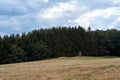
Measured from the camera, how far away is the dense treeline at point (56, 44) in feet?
237

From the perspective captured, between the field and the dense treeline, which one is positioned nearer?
→ the field

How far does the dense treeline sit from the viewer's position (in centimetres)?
7219

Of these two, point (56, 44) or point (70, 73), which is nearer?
point (70, 73)

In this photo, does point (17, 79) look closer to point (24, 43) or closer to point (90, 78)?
point (90, 78)

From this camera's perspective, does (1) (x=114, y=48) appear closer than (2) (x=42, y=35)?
No

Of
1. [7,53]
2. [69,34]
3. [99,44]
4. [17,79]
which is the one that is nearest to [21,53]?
[7,53]

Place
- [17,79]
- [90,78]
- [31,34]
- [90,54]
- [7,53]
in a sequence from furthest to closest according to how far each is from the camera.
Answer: [90,54] → [31,34] → [7,53] → [17,79] → [90,78]

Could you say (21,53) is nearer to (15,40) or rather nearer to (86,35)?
(15,40)

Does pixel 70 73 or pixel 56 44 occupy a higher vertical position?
pixel 56 44

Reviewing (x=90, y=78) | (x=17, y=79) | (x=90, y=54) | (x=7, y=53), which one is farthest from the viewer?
(x=90, y=54)

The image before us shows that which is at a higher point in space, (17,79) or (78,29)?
(78,29)

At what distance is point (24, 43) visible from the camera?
75375 mm

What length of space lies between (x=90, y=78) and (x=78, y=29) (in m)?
70.5

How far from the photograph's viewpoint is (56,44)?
81.2 metres
